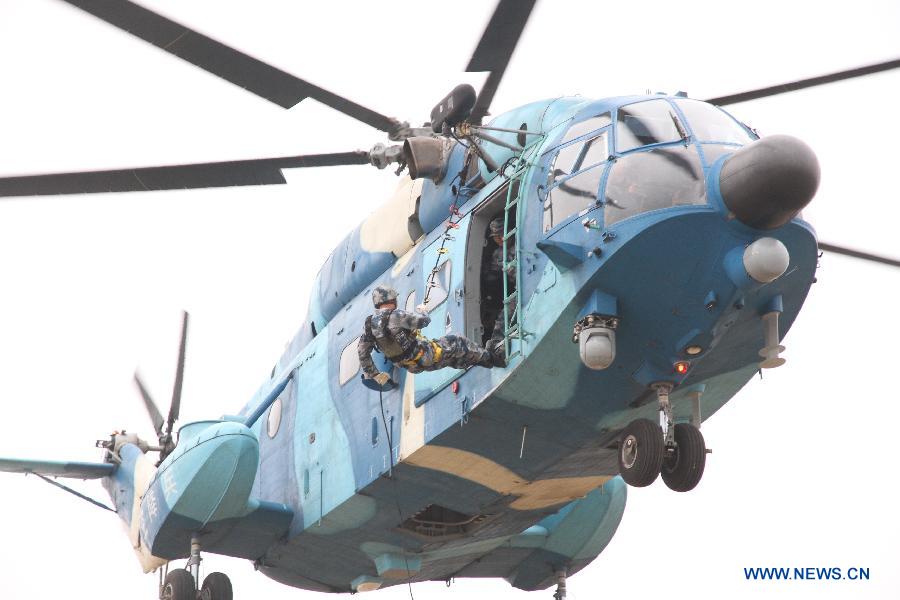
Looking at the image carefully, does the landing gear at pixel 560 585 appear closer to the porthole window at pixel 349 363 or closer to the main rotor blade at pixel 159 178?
the porthole window at pixel 349 363

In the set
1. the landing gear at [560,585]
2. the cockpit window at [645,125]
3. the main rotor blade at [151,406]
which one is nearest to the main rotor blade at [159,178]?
the cockpit window at [645,125]

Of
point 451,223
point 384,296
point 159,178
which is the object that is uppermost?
point 159,178

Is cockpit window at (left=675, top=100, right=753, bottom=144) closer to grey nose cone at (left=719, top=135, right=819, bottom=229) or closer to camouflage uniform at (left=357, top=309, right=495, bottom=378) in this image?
grey nose cone at (left=719, top=135, right=819, bottom=229)

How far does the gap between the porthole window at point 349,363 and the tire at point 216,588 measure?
94.5 inches

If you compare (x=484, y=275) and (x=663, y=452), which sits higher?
(x=484, y=275)

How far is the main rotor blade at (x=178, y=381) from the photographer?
1800 centimetres

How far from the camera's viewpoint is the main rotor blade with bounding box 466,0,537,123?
34.8 feet

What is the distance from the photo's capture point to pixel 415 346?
11.1 meters

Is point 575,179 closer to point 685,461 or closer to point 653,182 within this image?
point 653,182

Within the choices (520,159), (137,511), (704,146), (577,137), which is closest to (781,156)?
(704,146)

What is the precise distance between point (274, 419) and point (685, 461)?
5.92 metres

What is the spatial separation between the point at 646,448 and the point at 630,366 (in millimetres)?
682

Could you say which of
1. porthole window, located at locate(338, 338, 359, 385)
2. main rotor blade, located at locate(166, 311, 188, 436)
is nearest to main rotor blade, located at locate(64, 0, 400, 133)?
porthole window, located at locate(338, 338, 359, 385)

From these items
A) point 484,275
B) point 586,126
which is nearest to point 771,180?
point 586,126
